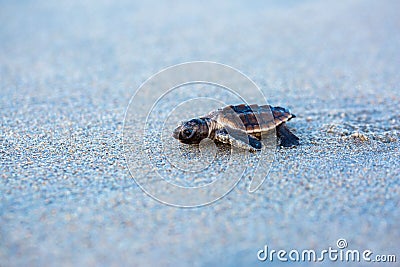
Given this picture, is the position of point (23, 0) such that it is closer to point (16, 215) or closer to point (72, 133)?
point (72, 133)

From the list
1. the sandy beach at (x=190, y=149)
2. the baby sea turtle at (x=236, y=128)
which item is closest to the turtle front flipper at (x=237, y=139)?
the baby sea turtle at (x=236, y=128)

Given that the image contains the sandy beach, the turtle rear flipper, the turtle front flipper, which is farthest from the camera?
the turtle rear flipper

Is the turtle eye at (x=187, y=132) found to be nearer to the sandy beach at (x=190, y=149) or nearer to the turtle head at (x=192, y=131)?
the turtle head at (x=192, y=131)

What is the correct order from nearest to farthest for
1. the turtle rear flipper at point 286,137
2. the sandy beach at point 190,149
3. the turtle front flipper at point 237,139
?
the sandy beach at point 190,149, the turtle front flipper at point 237,139, the turtle rear flipper at point 286,137

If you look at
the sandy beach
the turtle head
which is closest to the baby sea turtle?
the turtle head

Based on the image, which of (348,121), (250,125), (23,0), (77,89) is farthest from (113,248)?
(23,0)

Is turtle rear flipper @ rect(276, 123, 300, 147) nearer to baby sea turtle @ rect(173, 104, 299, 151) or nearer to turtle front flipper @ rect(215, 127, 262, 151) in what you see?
baby sea turtle @ rect(173, 104, 299, 151)

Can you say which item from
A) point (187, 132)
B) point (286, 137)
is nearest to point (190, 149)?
point (187, 132)
